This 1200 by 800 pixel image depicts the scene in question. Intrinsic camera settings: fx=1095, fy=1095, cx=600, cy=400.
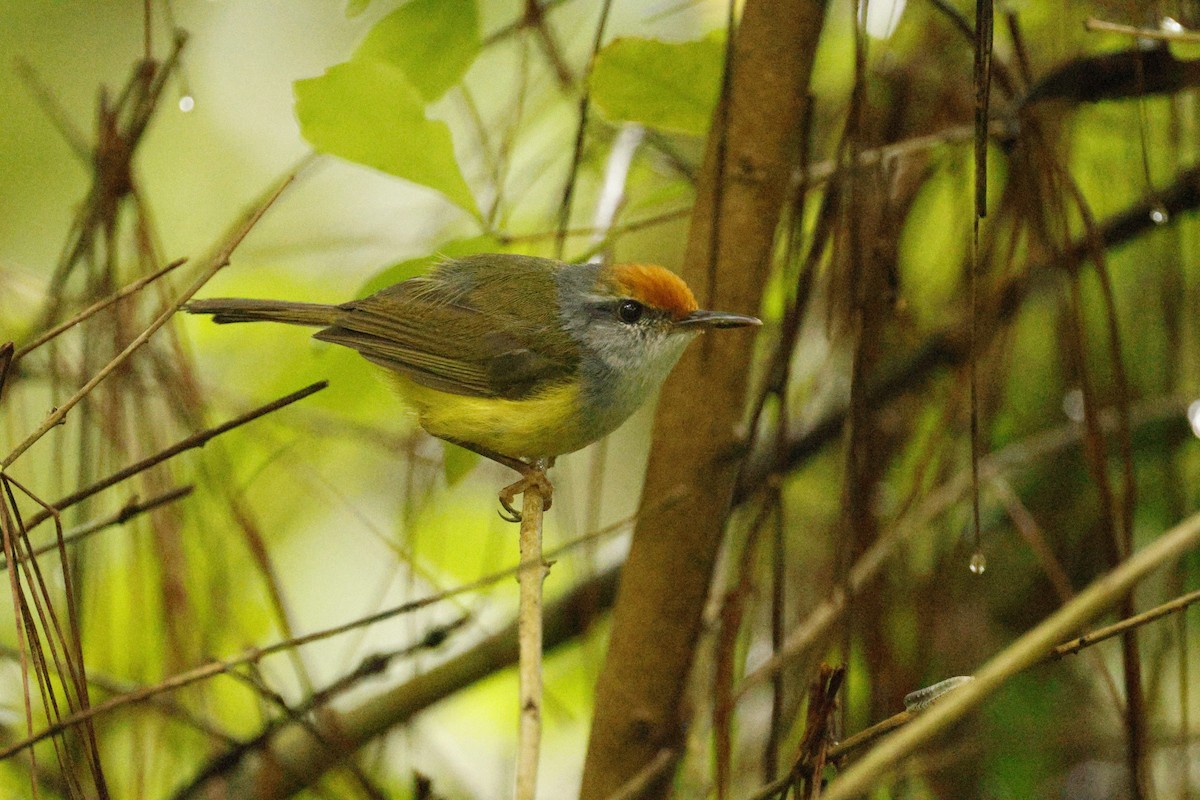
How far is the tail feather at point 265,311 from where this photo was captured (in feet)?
8.13

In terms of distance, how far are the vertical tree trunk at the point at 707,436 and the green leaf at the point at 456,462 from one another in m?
0.40

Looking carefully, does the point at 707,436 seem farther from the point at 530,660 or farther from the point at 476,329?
the point at 530,660

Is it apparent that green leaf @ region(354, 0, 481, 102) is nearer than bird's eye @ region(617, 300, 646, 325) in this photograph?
Yes

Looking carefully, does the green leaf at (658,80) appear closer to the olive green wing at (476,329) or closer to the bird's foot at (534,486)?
the olive green wing at (476,329)

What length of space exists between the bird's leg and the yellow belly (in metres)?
0.02

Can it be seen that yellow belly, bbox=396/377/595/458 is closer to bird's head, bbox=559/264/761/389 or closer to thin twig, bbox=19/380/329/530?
bird's head, bbox=559/264/761/389

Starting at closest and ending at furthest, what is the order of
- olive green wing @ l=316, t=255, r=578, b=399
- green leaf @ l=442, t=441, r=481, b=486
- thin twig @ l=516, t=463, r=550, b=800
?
thin twig @ l=516, t=463, r=550, b=800
green leaf @ l=442, t=441, r=481, b=486
olive green wing @ l=316, t=255, r=578, b=399

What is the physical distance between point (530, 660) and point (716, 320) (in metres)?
1.01

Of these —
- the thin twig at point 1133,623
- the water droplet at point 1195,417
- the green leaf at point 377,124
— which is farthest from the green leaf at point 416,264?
the water droplet at point 1195,417

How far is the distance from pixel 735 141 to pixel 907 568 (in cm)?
142

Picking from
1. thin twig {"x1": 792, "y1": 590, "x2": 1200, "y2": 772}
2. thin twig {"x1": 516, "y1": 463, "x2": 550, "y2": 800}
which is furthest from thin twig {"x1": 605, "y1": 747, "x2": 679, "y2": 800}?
thin twig {"x1": 792, "y1": 590, "x2": 1200, "y2": 772}

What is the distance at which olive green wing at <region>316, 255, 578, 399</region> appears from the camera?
2.67 m

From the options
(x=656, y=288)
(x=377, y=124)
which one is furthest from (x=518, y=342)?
(x=377, y=124)

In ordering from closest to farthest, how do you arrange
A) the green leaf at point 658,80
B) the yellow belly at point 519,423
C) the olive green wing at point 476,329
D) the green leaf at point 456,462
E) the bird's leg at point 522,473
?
the green leaf at point 658,80 < the green leaf at point 456,462 < the bird's leg at point 522,473 < the yellow belly at point 519,423 < the olive green wing at point 476,329
